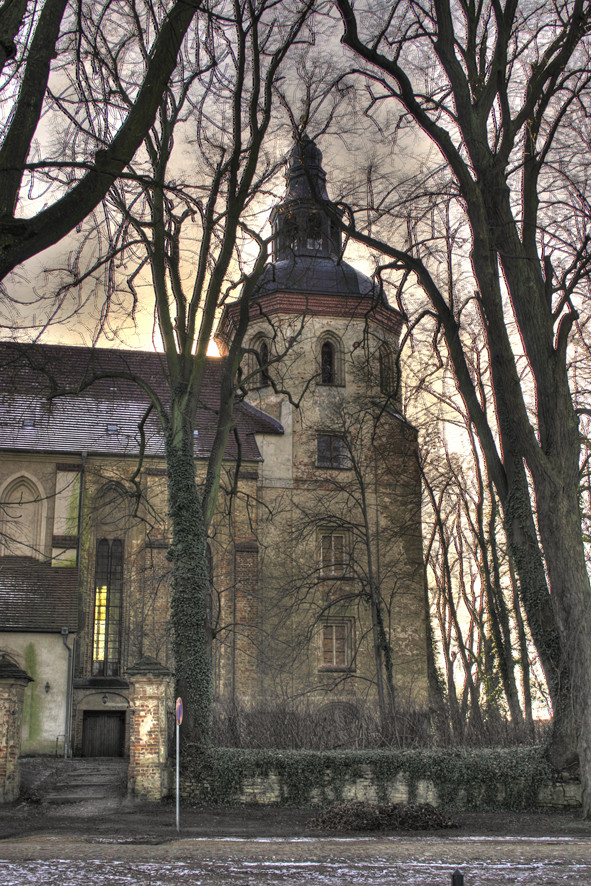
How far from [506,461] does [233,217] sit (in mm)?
6690

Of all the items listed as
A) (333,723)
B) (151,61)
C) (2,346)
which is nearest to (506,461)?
(333,723)

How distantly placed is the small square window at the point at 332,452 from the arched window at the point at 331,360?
6.65ft

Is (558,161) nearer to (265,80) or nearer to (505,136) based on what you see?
(505,136)

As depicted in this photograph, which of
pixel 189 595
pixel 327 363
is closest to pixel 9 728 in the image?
pixel 189 595

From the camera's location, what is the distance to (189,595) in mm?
16156

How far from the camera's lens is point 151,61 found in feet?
23.1

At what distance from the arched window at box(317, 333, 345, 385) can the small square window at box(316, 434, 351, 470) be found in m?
2.03

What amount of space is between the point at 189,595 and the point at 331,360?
16679mm

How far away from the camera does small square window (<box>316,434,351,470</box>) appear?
30078 mm

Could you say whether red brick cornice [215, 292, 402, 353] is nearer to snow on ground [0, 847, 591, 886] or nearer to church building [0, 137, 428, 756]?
church building [0, 137, 428, 756]

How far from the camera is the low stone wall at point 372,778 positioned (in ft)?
46.0

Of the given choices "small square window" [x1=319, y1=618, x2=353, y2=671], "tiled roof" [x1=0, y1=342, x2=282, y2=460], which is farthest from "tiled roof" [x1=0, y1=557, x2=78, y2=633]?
"small square window" [x1=319, y1=618, x2=353, y2=671]

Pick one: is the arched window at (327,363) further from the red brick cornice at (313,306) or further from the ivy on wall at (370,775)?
the ivy on wall at (370,775)

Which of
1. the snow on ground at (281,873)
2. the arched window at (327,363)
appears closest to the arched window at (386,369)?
the arched window at (327,363)
